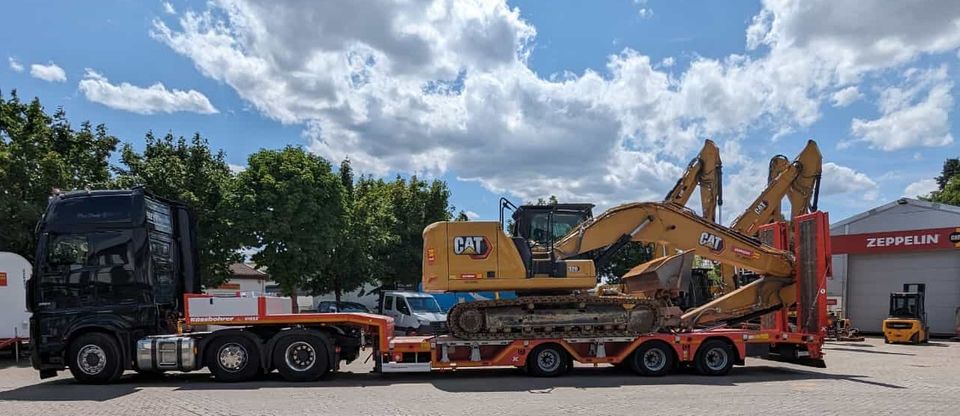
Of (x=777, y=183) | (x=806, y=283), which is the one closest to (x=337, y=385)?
(x=806, y=283)

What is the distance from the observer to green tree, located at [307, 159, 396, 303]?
31.2 m

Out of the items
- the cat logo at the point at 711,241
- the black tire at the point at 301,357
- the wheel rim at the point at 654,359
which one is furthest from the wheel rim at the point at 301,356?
the cat logo at the point at 711,241

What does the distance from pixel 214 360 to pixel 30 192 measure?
11436mm

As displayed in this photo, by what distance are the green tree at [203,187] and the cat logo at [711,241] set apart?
17.0m

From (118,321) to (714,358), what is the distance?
11519 mm

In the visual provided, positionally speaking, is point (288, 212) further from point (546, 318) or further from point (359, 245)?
point (546, 318)

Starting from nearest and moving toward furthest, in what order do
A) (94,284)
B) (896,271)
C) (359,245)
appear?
1. (94,284)
2. (896,271)
3. (359,245)

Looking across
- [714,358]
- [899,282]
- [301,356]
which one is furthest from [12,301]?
[899,282]

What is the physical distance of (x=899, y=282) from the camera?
28.8 m

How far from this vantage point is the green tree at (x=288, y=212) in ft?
84.7

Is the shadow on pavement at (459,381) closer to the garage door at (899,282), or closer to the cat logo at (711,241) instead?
the cat logo at (711,241)

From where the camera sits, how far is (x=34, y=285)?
12664mm

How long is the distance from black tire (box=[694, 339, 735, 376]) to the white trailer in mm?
16870

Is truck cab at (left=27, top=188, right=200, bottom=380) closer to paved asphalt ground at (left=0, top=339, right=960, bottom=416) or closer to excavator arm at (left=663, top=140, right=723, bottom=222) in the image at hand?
paved asphalt ground at (left=0, top=339, right=960, bottom=416)
